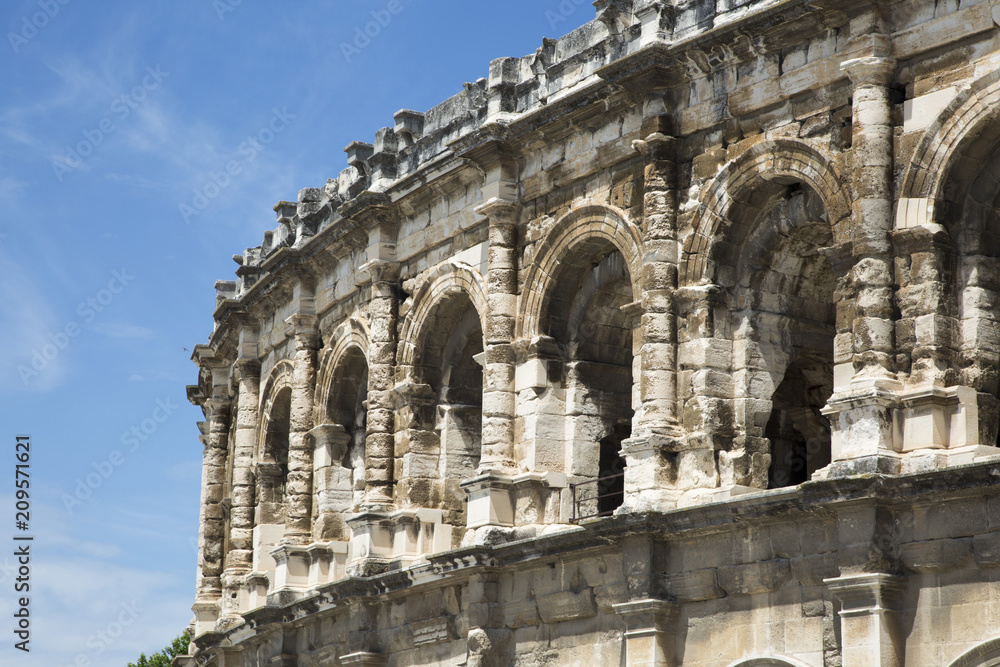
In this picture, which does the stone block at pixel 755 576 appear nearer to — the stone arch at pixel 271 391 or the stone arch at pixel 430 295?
the stone arch at pixel 430 295

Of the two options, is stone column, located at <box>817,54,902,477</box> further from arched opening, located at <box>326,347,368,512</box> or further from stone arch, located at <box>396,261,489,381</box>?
arched opening, located at <box>326,347,368,512</box>

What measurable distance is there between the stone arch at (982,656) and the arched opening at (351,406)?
10527mm

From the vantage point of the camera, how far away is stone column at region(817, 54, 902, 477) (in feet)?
43.5

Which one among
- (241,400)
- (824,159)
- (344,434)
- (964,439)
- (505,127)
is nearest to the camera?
(964,439)

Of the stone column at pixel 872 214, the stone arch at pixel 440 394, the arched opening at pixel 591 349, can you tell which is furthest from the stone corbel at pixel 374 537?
the stone column at pixel 872 214

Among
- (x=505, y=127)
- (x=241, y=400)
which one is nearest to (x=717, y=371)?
(x=505, y=127)

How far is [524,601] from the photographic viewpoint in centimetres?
1659

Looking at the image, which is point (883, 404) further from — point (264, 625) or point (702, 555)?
point (264, 625)

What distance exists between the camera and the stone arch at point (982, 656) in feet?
39.9

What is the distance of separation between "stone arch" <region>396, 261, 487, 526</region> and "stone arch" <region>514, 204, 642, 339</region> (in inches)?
60.3

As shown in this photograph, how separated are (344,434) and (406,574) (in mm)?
3947

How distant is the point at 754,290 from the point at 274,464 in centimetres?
1070

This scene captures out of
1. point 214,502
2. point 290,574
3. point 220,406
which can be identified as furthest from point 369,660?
point 220,406

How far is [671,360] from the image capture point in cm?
1545
